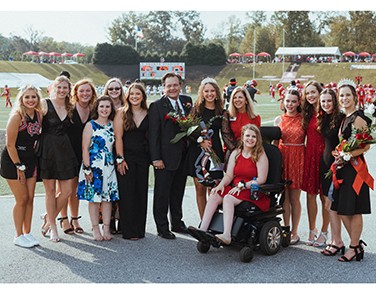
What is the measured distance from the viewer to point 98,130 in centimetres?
565

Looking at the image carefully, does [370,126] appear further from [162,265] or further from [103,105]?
[103,105]

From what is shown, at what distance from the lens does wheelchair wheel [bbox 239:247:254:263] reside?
4.91 metres

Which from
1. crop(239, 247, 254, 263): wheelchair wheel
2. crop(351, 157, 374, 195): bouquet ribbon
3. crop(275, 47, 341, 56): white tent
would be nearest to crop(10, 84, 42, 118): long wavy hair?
crop(239, 247, 254, 263): wheelchair wheel

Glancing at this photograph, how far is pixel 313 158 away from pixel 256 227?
3.31 feet

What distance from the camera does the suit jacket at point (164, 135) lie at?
5.78 metres

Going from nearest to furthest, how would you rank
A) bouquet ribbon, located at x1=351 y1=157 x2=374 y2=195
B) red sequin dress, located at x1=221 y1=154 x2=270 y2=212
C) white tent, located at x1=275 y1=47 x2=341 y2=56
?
bouquet ribbon, located at x1=351 y1=157 x2=374 y2=195, red sequin dress, located at x1=221 y1=154 x2=270 y2=212, white tent, located at x1=275 y1=47 x2=341 y2=56

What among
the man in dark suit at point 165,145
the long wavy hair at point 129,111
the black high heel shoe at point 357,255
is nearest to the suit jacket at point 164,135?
the man in dark suit at point 165,145

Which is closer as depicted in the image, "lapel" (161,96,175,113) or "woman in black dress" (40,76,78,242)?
"woman in black dress" (40,76,78,242)

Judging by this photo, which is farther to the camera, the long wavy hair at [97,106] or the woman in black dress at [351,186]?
the long wavy hair at [97,106]

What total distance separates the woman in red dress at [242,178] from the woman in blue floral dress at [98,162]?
1194 mm

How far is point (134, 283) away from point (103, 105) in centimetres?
208

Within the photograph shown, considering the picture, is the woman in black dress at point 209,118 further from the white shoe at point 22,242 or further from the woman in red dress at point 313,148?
the white shoe at point 22,242

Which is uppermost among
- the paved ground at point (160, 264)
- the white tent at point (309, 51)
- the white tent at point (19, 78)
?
the white tent at point (309, 51)

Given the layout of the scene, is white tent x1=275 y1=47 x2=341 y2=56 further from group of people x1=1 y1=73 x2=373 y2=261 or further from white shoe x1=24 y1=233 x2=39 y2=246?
white shoe x1=24 y1=233 x2=39 y2=246
